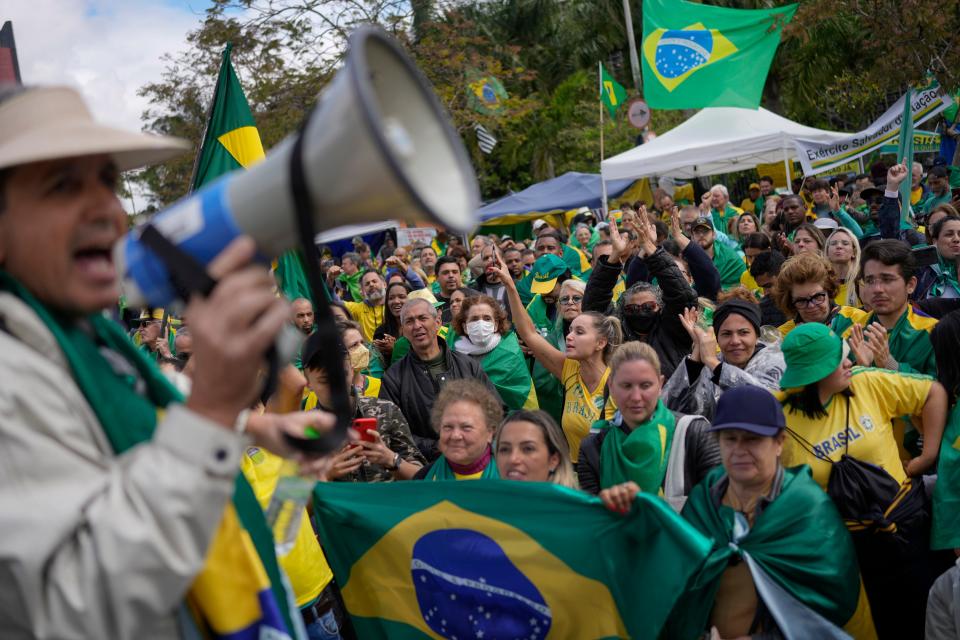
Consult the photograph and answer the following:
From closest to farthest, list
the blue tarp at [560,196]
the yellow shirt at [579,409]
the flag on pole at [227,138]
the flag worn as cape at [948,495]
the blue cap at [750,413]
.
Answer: the blue cap at [750,413] → the flag worn as cape at [948,495] → the yellow shirt at [579,409] → the flag on pole at [227,138] → the blue tarp at [560,196]

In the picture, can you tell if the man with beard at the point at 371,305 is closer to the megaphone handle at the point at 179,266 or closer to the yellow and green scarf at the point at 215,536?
the yellow and green scarf at the point at 215,536

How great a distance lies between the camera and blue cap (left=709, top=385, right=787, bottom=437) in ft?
11.7

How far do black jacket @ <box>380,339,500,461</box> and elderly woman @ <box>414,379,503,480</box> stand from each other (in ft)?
4.12

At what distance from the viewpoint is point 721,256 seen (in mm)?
9531

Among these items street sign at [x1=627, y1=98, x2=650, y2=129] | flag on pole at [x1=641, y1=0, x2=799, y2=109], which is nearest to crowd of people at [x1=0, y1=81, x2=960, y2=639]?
flag on pole at [x1=641, y1=0, x2=799, y2=109]

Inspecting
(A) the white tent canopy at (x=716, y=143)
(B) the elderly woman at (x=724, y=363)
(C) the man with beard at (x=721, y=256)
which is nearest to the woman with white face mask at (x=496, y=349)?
(B) the elderly woman at (x=724, y=363)

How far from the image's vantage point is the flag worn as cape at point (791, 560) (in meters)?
3.38

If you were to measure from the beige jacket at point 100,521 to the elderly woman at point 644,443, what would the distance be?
3.01m

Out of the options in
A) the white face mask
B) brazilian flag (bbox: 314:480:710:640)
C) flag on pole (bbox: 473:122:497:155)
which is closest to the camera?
brazilian flag (bbox: 314:480:710:640)

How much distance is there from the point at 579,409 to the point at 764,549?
232 cm

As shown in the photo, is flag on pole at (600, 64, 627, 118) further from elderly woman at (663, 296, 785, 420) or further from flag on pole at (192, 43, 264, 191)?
elderly woman at (663, 296, 785, 420)

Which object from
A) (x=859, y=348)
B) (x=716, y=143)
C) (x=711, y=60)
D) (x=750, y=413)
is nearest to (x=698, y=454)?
(x=750, y=413)

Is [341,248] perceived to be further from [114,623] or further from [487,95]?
[114,623]

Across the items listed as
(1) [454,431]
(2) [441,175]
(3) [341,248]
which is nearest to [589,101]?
(3) [341,248]
